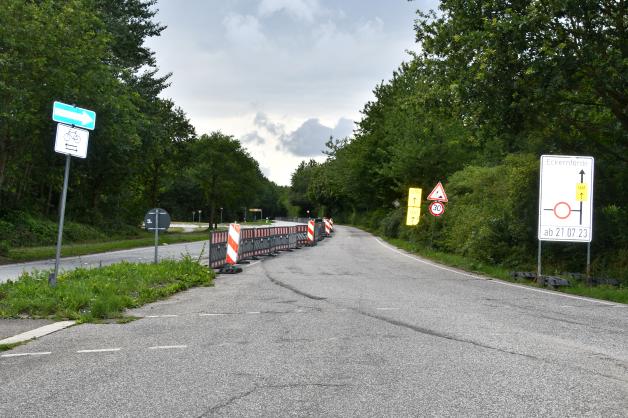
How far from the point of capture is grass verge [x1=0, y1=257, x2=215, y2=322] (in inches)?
363

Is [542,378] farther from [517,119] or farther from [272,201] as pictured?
[272,201]

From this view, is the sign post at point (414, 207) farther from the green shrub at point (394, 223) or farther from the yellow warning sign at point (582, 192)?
the yellow warning sign at point (582, 192)

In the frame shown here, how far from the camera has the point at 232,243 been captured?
17781 mm

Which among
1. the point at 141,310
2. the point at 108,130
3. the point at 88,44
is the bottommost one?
the point at 141,310

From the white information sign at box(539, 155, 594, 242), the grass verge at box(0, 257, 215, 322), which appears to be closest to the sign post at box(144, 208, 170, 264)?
the grass verge at box(0, 257, 215, 322)

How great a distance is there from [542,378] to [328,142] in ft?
235

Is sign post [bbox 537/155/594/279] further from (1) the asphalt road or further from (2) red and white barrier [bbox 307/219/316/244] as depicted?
(2) red and white barrier [bbox 307/219/316/244]

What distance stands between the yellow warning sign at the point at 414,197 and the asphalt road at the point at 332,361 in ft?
71.1

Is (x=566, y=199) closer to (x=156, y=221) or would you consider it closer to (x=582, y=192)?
(x=582, y=192)

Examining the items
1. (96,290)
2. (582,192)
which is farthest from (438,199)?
(96,290)

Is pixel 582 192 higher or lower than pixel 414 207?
lower

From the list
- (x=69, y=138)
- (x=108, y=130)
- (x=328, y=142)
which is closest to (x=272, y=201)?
(x=328, y=142)

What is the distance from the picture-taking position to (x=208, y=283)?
14.0m

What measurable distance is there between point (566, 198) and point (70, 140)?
471 inches
